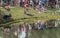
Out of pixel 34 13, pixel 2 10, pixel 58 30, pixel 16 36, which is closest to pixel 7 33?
pixel 16 36

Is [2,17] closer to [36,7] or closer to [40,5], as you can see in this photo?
[36,7]

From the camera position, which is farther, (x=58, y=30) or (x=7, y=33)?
(x=58, y=30)

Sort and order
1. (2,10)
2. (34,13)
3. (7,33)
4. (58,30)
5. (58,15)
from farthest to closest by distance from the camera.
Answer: (58,15) < (34,13) < (2,10) < (58,30) < (7,33)

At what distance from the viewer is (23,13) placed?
54.6 m

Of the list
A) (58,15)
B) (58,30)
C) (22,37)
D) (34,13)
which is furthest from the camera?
(58,15)

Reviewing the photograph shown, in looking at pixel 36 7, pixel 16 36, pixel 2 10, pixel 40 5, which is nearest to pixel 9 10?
pixel 2 10

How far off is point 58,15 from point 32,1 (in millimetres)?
7151

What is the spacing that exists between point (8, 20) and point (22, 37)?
1537 centimetres

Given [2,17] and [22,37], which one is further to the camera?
[2,17]

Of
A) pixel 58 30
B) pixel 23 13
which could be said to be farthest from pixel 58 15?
pixel 58 30

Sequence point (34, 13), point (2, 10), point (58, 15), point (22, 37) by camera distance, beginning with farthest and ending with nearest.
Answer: point (58, 15) < point (34, 13) < point (2, 10) < point (22, 37)

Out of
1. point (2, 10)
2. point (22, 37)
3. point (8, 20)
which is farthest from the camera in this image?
point (2, 10)

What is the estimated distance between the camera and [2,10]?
51781 millimetres

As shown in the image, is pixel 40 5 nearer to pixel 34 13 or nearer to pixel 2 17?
pixel 34 13
